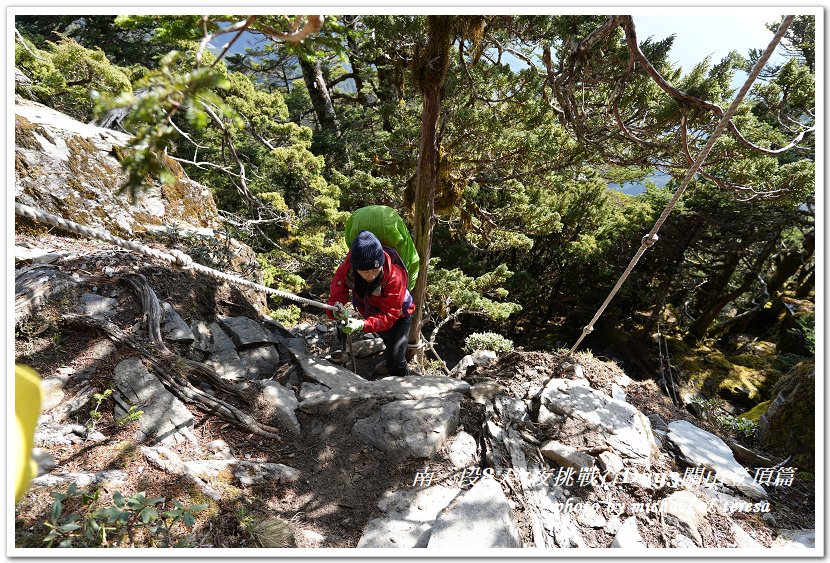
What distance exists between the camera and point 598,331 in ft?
43.7

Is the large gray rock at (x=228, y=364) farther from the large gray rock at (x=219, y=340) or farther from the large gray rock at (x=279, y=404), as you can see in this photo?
the large gray rock at (x=279, y=404)

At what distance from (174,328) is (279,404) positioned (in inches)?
51.3

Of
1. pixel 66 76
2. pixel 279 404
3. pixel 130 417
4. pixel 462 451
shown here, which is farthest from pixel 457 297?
pixel 66 76

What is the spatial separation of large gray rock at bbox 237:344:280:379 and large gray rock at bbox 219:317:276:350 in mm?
75

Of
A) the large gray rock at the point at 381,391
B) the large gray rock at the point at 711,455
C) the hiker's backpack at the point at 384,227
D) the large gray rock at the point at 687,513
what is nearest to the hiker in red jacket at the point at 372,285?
the hiker's backpack at the point at 384,227

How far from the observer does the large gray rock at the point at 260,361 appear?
4523mm

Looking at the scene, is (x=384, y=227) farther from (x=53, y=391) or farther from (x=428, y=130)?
(x=53, y=391)

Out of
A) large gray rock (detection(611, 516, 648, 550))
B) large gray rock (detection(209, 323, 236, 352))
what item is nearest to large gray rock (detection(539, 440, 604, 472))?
large gray rock (detection(611, 516, 648, 550))

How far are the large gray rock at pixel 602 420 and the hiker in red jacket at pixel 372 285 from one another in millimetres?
1843

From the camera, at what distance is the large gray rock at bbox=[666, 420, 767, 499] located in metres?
3.62

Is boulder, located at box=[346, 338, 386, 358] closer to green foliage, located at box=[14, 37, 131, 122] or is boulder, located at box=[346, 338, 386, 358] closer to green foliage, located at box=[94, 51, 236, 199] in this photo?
green foliage, located at box=[94, 51, 236, 199]

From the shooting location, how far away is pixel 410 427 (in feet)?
12.4

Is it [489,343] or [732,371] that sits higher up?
[732,371]

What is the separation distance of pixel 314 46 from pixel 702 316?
49.3ft
